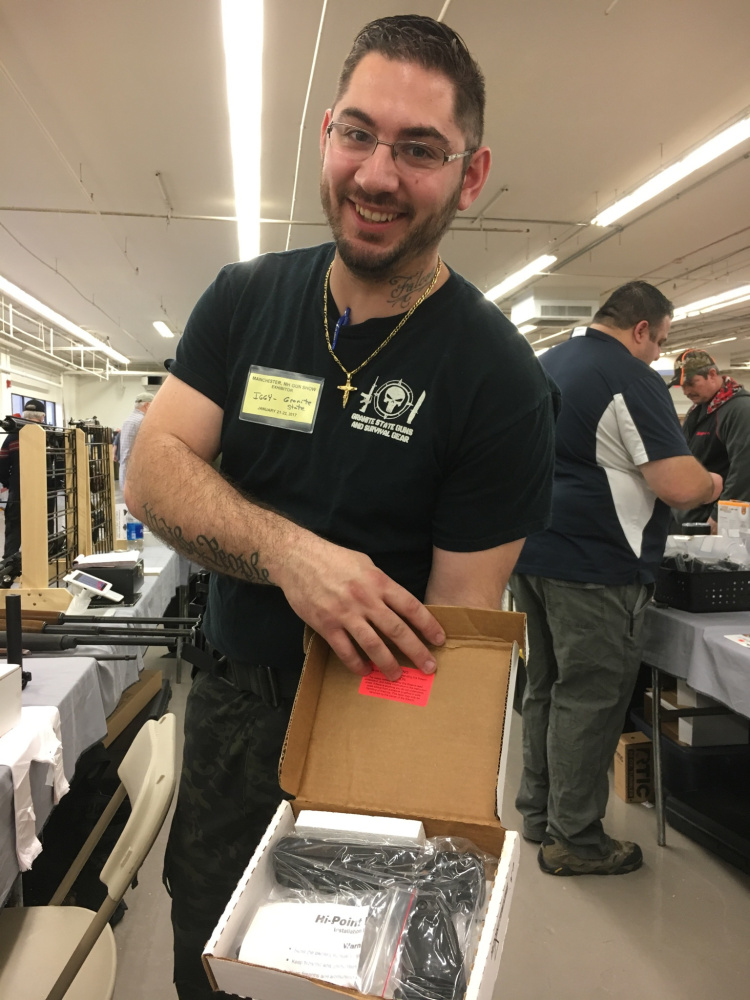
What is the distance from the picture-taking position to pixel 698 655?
199cm

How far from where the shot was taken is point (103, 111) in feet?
16.1

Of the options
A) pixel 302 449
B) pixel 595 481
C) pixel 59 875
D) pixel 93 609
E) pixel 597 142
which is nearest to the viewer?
pixel 302 449

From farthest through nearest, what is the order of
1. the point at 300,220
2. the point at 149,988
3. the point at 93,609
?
1. the point at 300,220
2. the point at 93,609
3. the point at 149,988

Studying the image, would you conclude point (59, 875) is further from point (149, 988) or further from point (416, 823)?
point (416, 823)

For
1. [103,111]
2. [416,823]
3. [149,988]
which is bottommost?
[149,988]

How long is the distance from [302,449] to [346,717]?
0.36m

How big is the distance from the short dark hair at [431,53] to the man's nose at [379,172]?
4.3 inches

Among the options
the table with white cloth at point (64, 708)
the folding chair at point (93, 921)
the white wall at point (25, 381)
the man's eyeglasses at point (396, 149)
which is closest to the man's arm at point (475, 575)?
the man's eyeglasses at point (396, 149)

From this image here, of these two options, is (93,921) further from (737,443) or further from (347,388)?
(737,443)

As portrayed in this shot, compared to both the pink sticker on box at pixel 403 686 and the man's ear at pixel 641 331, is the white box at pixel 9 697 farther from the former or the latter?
the man's ear at pixel 641 331

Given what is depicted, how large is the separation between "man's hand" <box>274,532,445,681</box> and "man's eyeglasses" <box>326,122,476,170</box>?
1.65 feet

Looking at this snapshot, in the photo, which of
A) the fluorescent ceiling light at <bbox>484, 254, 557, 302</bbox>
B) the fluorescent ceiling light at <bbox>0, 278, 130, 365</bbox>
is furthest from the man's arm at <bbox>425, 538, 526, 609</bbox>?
the fluorescent ceiling light at <bbox>0, 278, 130, 365</bbox>

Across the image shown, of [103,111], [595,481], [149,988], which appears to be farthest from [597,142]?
[149,988]

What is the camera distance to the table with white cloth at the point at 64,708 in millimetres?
1231
